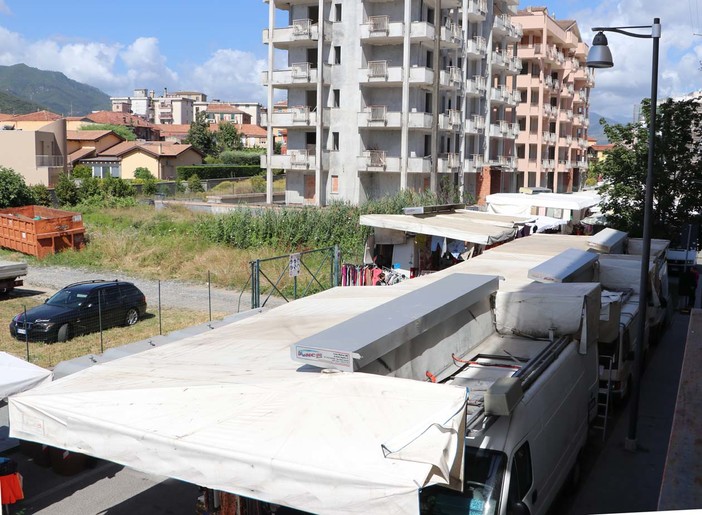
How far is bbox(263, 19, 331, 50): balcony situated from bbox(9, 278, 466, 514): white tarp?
3937 cm

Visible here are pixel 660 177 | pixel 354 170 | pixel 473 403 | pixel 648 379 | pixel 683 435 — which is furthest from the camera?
pixel 354 170

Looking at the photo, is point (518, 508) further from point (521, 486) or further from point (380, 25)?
point (380, 25)

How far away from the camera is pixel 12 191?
3509cm

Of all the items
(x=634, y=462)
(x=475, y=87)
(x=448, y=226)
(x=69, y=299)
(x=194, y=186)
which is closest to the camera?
(x=634, y=462)

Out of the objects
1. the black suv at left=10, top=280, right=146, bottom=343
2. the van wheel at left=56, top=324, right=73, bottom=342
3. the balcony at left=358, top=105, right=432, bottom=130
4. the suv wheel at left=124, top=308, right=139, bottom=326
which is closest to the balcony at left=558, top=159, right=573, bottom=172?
the balcony at left=358, top=105, right=432, bottom=130

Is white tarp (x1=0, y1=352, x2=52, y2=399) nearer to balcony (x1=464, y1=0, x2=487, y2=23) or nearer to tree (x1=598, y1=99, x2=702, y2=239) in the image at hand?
tree (x1=598, y1=99, x2=702, y2=239)

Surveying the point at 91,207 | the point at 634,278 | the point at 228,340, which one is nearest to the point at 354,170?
the point at 91,207

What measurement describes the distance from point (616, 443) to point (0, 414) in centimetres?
1038

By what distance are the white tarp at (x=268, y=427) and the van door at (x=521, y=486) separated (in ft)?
4.84

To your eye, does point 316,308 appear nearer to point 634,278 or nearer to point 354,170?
point 634,278

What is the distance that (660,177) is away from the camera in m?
22.9

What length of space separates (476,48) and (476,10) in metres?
2.54

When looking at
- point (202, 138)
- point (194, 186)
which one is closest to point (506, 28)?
point (194, 186)

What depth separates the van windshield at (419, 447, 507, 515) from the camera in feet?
20.4
